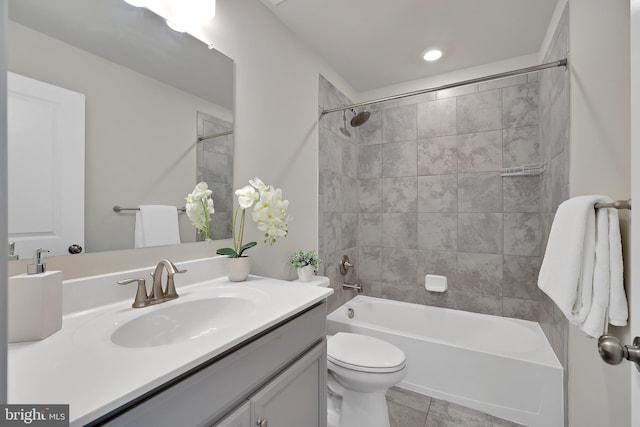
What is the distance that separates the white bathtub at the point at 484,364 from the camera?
4.94 ft

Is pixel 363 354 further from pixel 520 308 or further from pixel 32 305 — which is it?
pixel 520 308

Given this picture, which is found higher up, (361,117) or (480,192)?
(361,117)

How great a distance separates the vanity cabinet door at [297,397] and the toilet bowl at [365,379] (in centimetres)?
32

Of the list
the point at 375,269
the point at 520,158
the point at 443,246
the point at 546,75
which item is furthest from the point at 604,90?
the point at 375,269

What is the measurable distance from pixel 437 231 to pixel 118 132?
2360mm

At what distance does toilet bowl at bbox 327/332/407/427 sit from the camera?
1315 mm

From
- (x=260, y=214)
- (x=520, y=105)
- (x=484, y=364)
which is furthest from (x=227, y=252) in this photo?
(x=520, y=105)

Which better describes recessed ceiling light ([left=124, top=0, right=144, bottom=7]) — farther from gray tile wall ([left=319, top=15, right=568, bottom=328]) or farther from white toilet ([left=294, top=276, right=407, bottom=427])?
white toilet ([left=294, top=276, right=407, bottom=427])

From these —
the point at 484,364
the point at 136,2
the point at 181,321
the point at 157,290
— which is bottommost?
the point at 484,364

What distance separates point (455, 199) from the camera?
237 cm

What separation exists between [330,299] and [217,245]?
1255 millimetres

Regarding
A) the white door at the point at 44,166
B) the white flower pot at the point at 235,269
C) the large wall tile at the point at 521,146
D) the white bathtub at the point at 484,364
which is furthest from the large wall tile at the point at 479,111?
the white door at the point at 44,166

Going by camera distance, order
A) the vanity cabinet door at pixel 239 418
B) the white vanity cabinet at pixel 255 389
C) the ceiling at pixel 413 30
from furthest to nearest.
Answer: the ceiling at pixel 413 30, the vanity cabinet door at pixel 239 418, the white vanity cabinet at pixel 255 389
